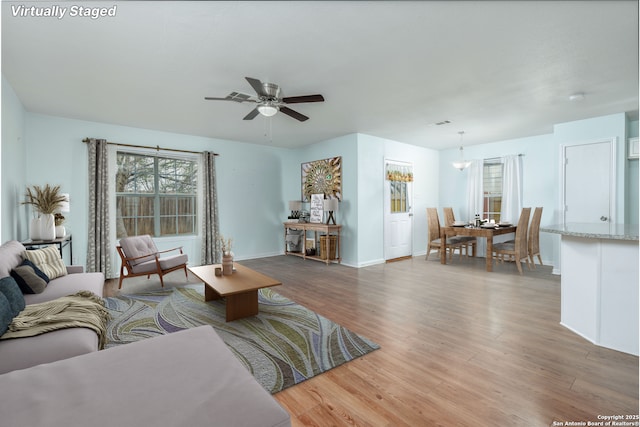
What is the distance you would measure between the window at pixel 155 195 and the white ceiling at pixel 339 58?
104cm

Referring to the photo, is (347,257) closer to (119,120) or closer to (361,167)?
(361,167)

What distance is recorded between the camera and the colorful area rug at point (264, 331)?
2148mm

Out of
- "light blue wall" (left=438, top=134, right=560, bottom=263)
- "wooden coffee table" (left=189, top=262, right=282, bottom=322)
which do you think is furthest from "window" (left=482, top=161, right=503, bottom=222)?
"wooden coffee table" (left=189, top=262, right=282, bottom=322)

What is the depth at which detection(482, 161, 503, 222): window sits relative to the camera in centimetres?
630

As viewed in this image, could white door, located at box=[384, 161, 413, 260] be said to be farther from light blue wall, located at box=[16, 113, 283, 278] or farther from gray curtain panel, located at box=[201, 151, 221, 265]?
gray curtain panel, located at box=[201, 151, 221, 265]

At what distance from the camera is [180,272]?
5.19 m

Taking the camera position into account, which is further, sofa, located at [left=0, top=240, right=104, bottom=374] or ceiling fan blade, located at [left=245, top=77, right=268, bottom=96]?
ceiling fan blade, located at [left=245, top=77, right=268, bottom=96]

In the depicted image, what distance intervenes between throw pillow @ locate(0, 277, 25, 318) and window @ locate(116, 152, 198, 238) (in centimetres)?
331

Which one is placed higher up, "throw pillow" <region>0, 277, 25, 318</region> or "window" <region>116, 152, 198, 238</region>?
"window" <region>116, 152, 198, 238</region>

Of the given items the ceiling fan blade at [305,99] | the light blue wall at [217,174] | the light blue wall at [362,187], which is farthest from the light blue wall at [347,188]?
the ceiling fan blade at [305,99]

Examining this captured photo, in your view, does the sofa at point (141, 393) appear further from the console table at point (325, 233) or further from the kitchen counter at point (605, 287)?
the console table at point (325, 233)

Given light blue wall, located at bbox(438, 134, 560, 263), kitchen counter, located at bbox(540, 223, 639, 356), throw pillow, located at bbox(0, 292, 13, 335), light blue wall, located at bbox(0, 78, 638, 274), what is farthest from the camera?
light blue wall, located at bbox(438, 134, 560, 263)

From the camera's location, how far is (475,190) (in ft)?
21.4

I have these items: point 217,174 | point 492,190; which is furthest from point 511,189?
point 217,174
